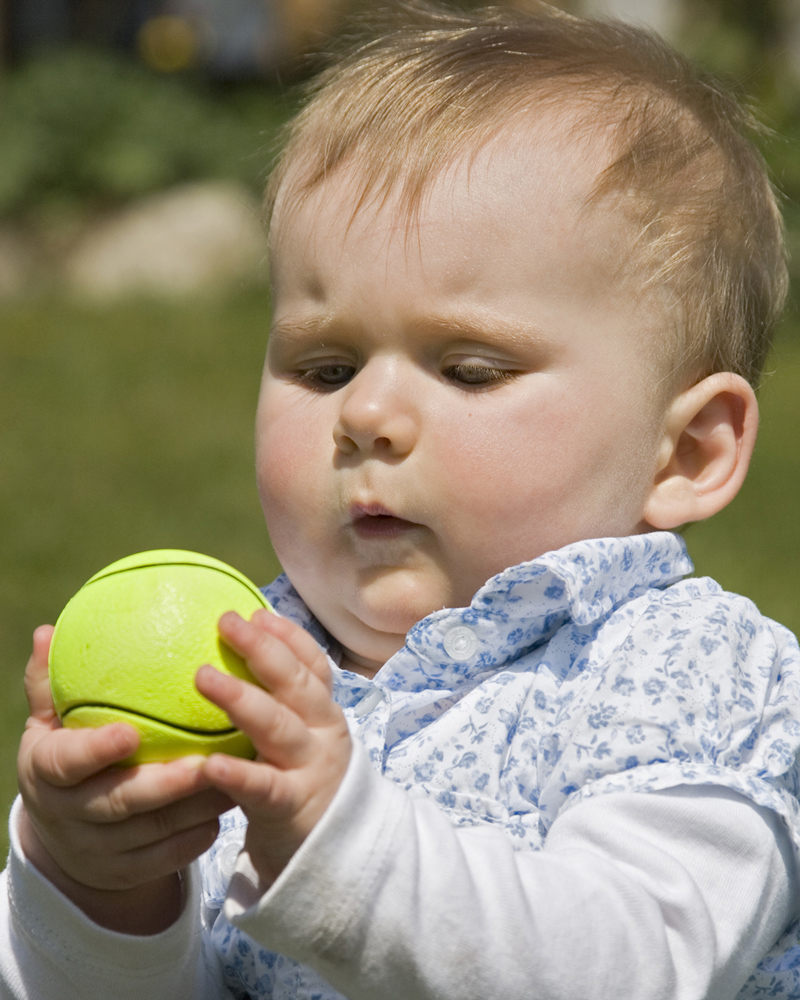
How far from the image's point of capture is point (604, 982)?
1696mm

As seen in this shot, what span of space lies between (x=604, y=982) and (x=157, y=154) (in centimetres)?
1061

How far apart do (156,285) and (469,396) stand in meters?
8.33

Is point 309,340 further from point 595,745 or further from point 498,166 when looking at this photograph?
point 595,745

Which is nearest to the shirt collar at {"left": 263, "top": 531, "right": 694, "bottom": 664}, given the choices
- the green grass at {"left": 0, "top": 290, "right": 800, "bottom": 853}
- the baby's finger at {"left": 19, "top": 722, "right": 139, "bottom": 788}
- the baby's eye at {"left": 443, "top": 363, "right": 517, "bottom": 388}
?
the baby's eye at {"left": 443, "top": 363, "right": 517, "bottom": 388}

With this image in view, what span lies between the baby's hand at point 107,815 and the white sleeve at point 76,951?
25 mm

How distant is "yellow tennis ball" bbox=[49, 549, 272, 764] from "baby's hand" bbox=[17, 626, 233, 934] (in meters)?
0.04

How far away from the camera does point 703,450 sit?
238cm

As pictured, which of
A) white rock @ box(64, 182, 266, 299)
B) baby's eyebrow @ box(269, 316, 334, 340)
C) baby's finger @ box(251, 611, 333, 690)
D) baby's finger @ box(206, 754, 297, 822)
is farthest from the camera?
white rock @ box(64, 182, 266, 299)

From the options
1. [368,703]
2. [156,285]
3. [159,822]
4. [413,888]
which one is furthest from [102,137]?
[413,888]

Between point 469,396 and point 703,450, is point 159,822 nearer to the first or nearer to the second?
point 469,396

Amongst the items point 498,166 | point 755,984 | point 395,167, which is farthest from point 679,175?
point 755,984

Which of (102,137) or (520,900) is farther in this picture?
(102,137)

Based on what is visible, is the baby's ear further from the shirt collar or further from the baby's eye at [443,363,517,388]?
the baby's eye at [443,363,517,388]

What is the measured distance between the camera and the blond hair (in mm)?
2279
